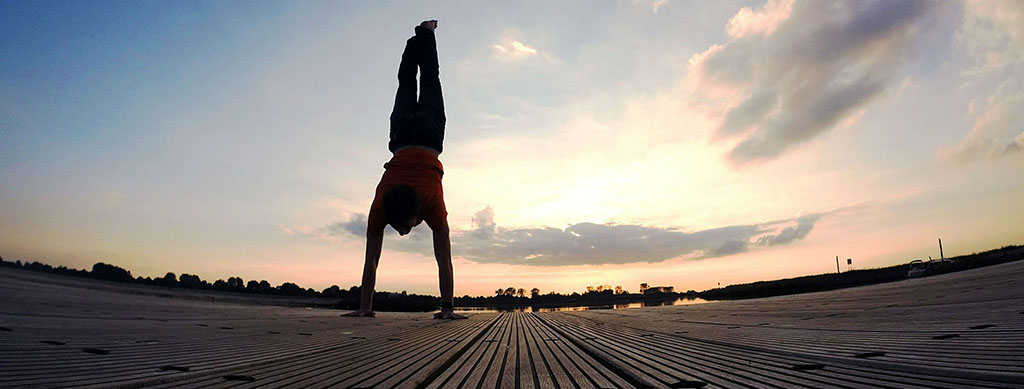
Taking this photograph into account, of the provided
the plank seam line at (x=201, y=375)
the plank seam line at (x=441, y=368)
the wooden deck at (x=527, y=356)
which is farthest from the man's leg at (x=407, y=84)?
the plank seam line at (x=201, y=375)

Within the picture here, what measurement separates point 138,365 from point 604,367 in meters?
2.16

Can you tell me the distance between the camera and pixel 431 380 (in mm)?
1909

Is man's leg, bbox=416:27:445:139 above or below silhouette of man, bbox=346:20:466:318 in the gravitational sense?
above

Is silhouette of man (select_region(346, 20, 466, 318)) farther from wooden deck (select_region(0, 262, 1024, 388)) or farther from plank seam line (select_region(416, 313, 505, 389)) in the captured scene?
plank seam line (select_region(416, 313, 505, 389))

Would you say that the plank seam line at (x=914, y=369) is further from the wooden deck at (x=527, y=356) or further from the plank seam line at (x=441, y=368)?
the plank seam line at (x=441, y=368)

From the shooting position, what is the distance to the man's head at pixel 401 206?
239 inches

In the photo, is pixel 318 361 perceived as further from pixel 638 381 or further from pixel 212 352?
pixel 638 381

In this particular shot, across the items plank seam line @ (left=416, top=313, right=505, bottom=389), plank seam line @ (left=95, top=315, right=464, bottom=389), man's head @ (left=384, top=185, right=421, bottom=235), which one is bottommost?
plank seam line @ (left=416, top=313, right=505, bottom=389)

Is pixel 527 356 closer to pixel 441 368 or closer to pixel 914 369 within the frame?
pixel 441 368

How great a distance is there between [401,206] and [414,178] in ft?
2.75

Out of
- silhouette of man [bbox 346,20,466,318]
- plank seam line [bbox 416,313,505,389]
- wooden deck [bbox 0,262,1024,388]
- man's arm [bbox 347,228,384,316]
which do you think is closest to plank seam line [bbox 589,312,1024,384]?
wooden deck [bbox 0,262,1024,388]

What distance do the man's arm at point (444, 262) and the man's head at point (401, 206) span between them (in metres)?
0.95

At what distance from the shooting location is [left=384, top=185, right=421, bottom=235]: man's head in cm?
608

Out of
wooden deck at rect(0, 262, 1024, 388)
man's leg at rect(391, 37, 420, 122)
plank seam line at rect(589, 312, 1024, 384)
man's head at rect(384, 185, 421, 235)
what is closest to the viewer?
plank seam line at rect(589, 312, 1024, 384)
